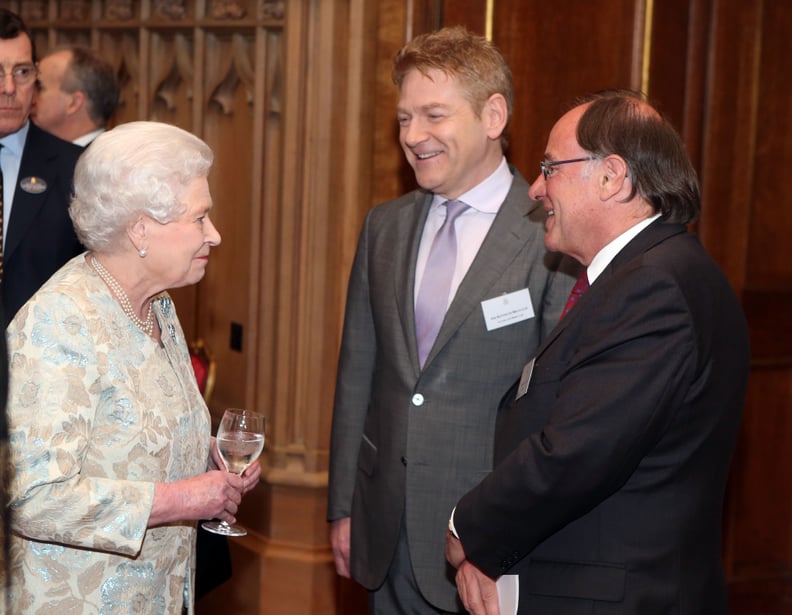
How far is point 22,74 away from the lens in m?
3.09

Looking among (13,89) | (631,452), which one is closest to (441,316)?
(631,452)

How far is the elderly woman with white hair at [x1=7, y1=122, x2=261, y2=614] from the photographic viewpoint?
73.0 inches

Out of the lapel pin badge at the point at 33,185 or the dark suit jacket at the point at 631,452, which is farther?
the lapel pin badge at the point at 33,185

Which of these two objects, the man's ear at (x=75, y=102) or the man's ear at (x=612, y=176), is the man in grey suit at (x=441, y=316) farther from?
the man's ear at (x=75, y=102)

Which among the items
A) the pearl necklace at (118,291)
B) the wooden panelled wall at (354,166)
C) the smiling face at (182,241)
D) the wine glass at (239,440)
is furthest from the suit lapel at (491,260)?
the wooden panelled wall at (354,166)

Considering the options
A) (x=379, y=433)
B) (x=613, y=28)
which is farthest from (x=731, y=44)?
(x=379, y=433)

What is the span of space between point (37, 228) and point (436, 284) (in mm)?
1187

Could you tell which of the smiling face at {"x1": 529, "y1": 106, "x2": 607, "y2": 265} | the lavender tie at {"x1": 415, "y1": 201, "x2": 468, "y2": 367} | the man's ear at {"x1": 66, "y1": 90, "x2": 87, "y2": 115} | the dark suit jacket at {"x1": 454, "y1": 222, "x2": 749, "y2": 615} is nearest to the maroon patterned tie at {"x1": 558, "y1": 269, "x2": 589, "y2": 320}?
the smiling face at {"x1": 529, "y1": 106, "x2": 607, "y2": 265}

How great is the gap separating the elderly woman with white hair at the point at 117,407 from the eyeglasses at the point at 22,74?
1.17 metres

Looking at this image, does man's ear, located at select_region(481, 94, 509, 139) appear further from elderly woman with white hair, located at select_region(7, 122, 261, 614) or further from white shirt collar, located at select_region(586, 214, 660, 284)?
elderly woman with white hair, located at select_region(7, 122, 261, 614)

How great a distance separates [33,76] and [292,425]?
1.60 meters

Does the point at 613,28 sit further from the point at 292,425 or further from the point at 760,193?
the point at 292,425

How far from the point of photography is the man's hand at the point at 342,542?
2801mm

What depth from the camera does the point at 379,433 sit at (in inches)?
105
